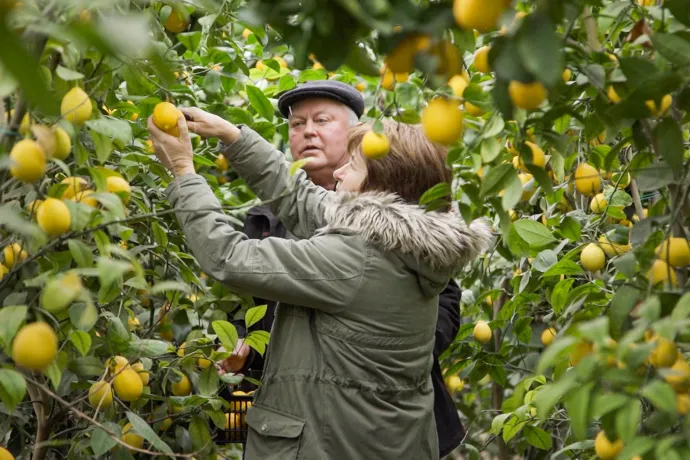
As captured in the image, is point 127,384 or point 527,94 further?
point 127,384

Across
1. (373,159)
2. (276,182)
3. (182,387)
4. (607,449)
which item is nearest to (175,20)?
(276,182)

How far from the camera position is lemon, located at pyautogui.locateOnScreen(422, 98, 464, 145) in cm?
129

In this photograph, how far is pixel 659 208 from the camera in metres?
1.67

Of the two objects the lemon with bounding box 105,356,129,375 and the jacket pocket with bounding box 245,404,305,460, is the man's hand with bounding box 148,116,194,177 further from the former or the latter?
the jacket pocket with bounding box 245,404,305,460

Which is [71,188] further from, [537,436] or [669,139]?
[537,436]

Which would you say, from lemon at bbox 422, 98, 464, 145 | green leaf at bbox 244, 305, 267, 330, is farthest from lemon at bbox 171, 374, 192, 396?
lemon at bbox 422, 98, 464, 145

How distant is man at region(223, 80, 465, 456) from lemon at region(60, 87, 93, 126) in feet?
3.87

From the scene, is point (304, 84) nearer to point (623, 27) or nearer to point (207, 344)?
point (207, 344)

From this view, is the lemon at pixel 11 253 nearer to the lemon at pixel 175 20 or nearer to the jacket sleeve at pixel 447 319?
the lemon at pixel 175 20

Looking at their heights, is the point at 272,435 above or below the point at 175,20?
below

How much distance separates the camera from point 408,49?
1175mm

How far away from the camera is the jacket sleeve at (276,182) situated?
2.27 meters

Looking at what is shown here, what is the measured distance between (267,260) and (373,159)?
15.2 inches

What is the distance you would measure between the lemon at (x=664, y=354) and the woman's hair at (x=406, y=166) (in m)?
1.08
